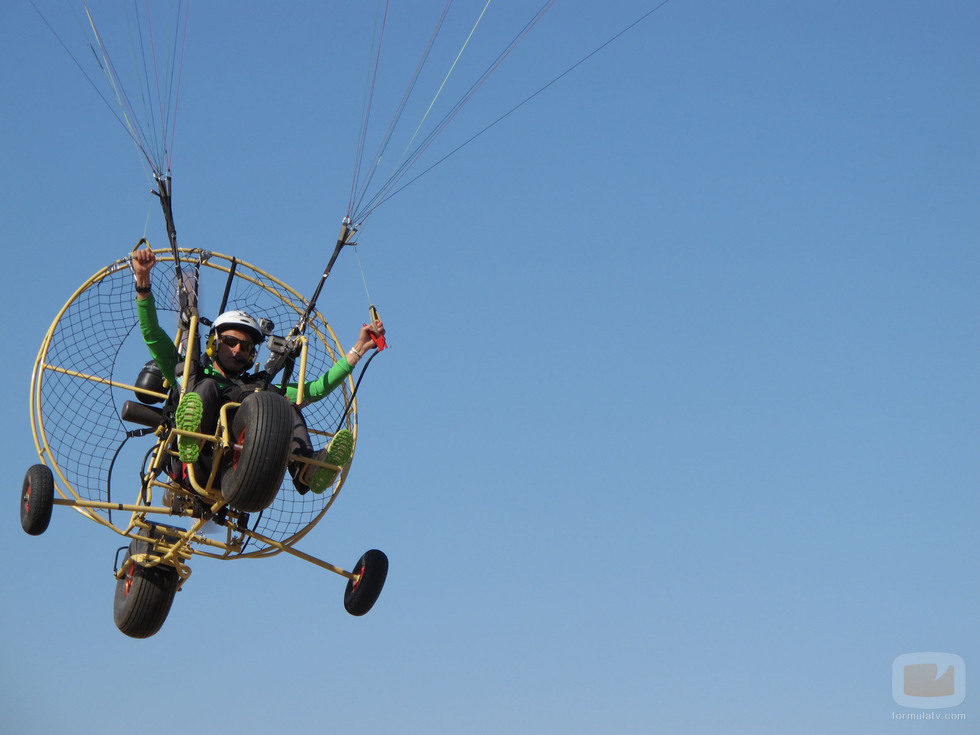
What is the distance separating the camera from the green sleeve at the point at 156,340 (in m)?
10.0

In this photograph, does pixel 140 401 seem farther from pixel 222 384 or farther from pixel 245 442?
pixel 245 442

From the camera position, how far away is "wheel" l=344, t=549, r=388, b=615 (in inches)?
425

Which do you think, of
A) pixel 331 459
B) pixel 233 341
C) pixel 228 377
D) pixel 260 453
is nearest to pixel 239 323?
pixel 233 341

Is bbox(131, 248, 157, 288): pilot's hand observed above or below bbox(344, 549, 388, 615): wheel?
above

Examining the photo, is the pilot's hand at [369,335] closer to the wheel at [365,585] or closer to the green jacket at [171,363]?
the green jacket at [171,363]

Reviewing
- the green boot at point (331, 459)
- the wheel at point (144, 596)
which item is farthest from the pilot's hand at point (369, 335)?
the wheel at point (144, 596)

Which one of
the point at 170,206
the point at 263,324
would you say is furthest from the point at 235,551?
the point at 170,206

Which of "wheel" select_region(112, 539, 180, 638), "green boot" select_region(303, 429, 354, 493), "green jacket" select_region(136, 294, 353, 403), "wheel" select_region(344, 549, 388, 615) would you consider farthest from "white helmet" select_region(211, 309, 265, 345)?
"wheel" select_region(344, 549, 388, 615)

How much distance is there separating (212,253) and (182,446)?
6.16 feet

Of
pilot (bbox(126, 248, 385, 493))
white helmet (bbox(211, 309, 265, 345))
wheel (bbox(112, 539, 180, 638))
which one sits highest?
white helmet (bbox(211, 309, 265, 345))

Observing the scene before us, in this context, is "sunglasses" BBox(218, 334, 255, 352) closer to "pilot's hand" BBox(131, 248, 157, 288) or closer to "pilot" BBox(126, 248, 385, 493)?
"pilot" BBox(126, 248, 385, 493)

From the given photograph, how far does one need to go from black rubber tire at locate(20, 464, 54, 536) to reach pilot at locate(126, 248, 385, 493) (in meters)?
0.94

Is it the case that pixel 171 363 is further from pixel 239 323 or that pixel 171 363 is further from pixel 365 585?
pixel 365 585

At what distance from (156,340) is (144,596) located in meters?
1.96
